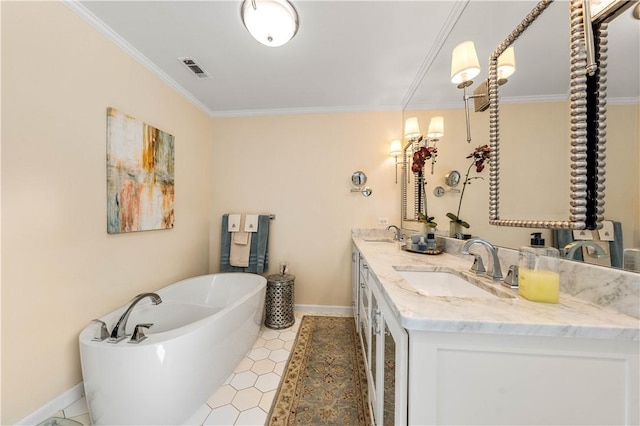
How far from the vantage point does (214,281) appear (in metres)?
2.37

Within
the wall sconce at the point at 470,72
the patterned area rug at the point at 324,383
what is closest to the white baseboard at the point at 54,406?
the patterned area rug at the point at 324,383

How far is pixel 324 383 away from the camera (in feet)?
5.11

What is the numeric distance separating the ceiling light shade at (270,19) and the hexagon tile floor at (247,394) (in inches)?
86.2

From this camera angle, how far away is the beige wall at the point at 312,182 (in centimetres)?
264

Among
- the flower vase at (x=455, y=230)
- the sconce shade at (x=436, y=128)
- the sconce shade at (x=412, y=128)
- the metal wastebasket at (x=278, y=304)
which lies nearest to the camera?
the flower vase at (x=455, y=230)

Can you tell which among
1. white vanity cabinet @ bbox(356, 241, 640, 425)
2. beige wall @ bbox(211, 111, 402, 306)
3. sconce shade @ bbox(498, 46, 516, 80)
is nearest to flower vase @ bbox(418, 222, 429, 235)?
beige wall @ bbox(211, 111, 402, 306)

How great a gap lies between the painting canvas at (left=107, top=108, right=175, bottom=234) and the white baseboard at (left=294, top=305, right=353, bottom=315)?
1676mm

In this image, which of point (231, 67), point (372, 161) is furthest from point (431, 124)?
point (231, 67)

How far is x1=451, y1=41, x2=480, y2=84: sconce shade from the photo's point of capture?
49.3 inches

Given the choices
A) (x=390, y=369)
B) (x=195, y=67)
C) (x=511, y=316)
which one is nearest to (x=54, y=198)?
(x=195, y=67)

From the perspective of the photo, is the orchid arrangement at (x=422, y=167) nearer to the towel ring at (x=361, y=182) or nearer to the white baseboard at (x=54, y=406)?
the towel ring at (x=361, y=182)

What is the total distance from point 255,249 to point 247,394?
144 cm

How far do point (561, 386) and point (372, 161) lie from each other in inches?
90.9

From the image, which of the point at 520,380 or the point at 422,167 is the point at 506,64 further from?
the point at 520,380
